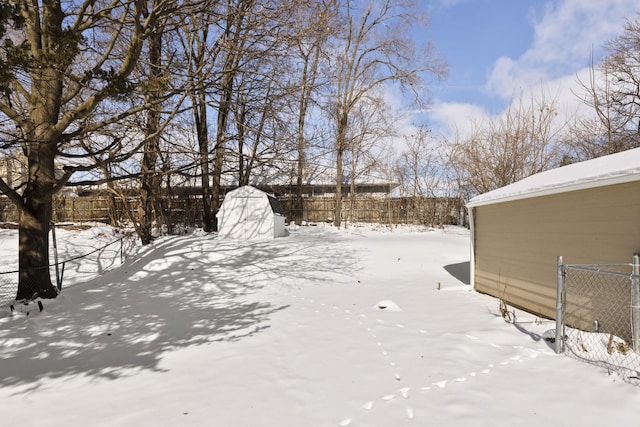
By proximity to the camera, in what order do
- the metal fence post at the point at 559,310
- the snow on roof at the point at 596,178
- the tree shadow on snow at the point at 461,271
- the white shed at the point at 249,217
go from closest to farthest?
the metal fence post at the point at 559,310 → the snow on roof at the point at 596,178 → the tree shadow on snow at the point at 461,271 → the white shed at the point at 249,217

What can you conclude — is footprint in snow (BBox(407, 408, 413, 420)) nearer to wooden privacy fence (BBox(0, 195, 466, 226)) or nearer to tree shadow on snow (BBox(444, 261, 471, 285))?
tree shadow on snow (BBox(444, 261, 471, 285))

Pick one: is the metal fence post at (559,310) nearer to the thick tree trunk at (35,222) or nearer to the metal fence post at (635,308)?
the metal fence post at (635,308)

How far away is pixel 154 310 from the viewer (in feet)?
20.6

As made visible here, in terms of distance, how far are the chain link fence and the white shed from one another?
10913 mm

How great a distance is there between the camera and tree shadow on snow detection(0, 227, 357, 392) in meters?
4.06

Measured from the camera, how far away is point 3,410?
2.90 metres

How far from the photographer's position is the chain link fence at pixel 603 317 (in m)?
3.52

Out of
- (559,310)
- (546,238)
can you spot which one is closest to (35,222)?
(559,310)

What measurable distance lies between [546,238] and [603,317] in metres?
1.44

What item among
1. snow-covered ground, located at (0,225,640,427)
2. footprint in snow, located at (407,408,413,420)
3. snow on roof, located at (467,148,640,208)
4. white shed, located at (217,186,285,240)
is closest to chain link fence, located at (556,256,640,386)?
snow-covered ground, located at (0,225,640,427)

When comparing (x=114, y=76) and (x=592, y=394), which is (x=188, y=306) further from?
(x=592, y=394)

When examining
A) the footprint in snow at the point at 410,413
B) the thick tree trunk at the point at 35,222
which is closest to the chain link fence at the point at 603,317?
the footprint in snow at the point at 410,413

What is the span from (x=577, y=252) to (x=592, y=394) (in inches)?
94.4

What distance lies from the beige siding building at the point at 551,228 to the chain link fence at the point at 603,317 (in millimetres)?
272
